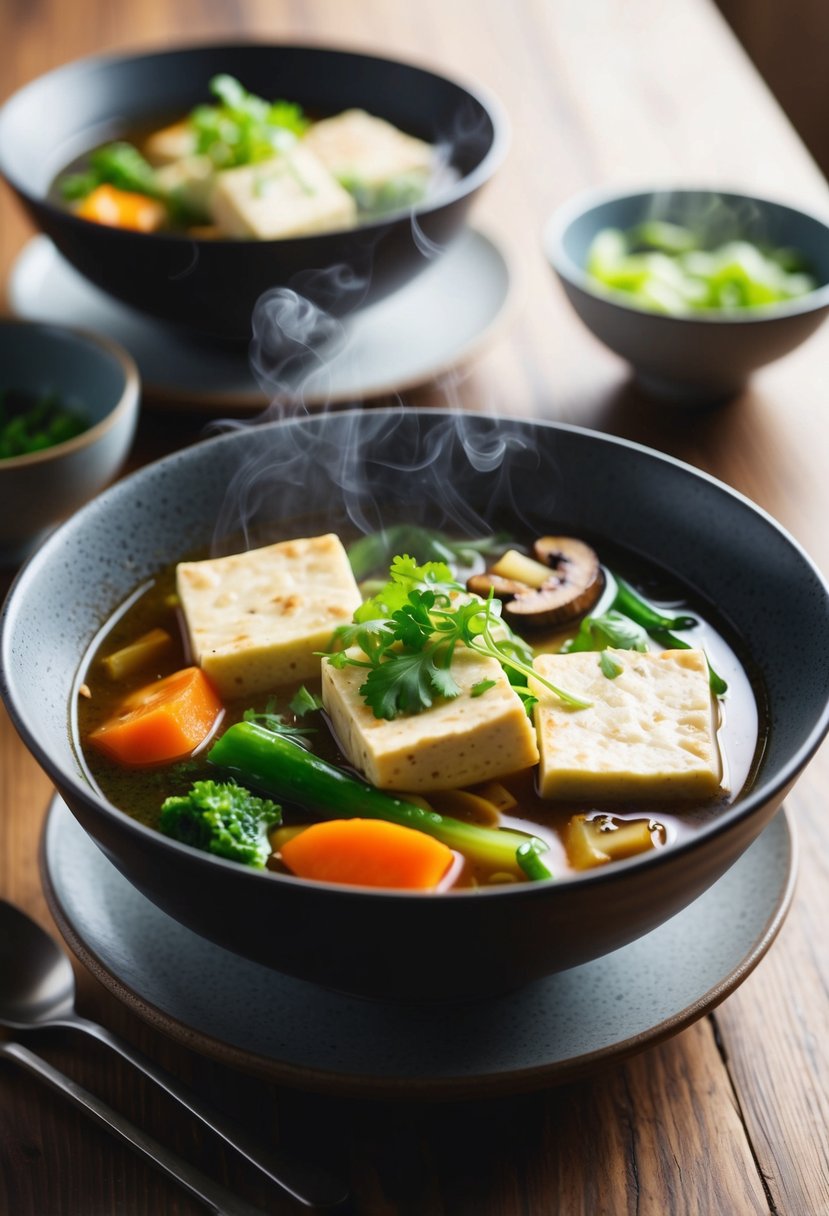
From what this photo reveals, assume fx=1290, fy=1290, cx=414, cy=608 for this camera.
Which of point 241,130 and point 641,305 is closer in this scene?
point 641,305

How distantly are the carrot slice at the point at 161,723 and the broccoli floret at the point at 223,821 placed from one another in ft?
0.46

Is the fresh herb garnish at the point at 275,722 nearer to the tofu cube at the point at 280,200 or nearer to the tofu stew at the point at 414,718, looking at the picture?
the tofu stew at the point at 414,718

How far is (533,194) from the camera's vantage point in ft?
13.1

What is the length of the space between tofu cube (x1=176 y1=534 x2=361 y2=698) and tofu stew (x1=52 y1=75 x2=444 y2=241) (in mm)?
1025

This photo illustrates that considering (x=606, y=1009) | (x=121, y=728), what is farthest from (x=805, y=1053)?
(x=121, y=728)

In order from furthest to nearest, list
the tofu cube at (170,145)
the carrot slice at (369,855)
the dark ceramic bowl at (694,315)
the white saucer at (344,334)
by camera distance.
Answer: the tofu cube at (170,145) < the white saucer at (344,334) < the dark ceramic bowl at (694,315) < the carrot slice at (369,855)

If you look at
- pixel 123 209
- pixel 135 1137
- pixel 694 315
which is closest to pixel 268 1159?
pixel 135 1137

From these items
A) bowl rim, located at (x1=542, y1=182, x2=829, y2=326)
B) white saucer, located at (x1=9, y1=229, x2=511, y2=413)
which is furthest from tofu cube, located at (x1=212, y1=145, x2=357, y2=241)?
bowl rim, located at (x1=542, y1=182, x2=829, y2=326)

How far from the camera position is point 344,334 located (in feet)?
10.4

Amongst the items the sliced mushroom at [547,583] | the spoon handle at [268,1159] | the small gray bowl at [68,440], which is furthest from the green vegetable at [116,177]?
the spoon handle at [268,1159]

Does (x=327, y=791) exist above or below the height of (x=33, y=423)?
above

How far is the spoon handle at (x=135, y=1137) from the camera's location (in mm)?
1510

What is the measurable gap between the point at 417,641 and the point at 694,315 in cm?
146

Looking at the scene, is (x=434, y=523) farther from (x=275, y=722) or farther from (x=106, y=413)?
(x=106, y=413)
